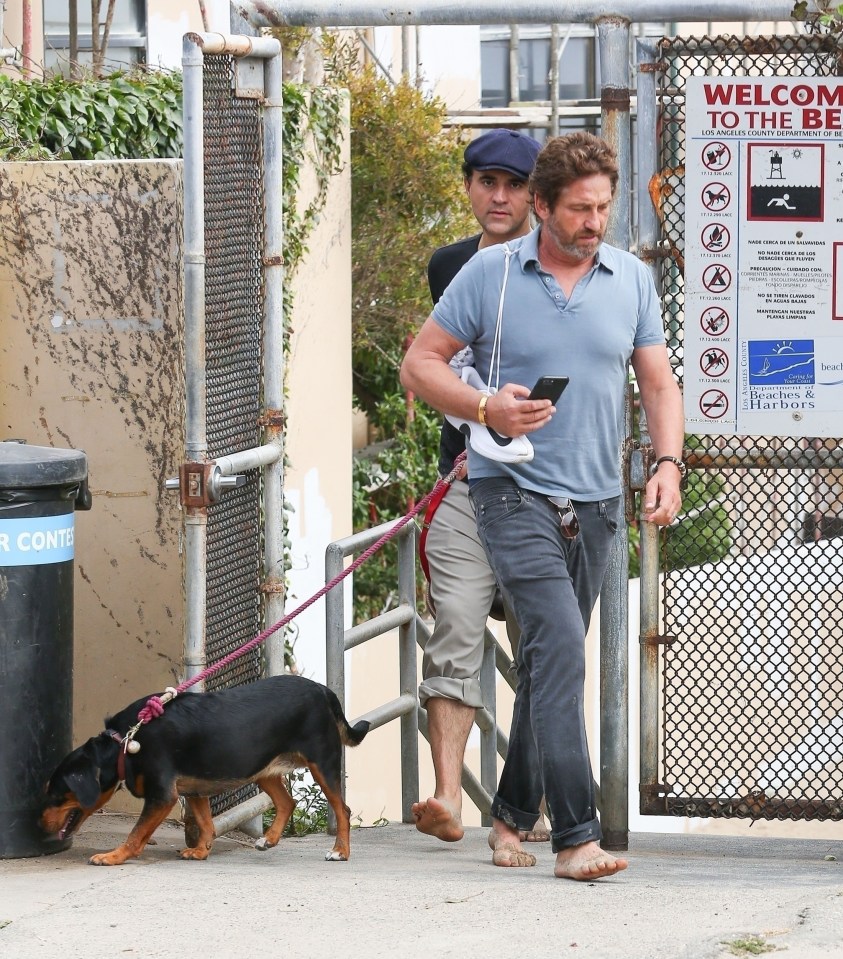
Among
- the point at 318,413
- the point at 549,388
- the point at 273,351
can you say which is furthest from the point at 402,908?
the point at 318,413

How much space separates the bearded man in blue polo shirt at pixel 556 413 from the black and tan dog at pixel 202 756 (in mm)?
771

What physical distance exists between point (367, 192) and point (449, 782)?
8.59 metres

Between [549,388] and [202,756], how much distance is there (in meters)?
1.41

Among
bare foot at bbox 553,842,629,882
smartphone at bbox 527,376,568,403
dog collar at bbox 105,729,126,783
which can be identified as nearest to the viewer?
smartphone at bbox 527,376,568,403

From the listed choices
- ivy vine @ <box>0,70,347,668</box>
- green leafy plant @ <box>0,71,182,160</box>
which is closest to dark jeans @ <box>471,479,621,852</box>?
ivy vine @ <box>0,70,347,668</box>

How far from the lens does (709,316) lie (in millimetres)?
4773

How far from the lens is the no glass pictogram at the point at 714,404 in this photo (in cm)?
480

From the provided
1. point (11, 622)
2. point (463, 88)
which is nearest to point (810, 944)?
point (11, 622)

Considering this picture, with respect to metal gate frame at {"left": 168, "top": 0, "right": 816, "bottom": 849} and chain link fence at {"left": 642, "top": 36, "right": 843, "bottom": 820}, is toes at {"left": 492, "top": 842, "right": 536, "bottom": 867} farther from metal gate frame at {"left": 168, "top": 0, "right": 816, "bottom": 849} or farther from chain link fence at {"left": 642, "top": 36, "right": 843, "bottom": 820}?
chain link fence at {"left": 642, "top": 36, "right": 843, "bottom": 820}

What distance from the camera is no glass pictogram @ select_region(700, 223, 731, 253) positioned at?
187 inches

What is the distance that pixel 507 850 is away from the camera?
4.54 meters

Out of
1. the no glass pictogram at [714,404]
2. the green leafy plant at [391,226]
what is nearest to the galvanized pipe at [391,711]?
the no glass pictogram at [714,404]

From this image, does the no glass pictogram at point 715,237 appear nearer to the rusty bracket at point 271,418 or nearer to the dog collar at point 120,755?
the rusty bracket at point 271,418

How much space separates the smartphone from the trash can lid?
1.37m
